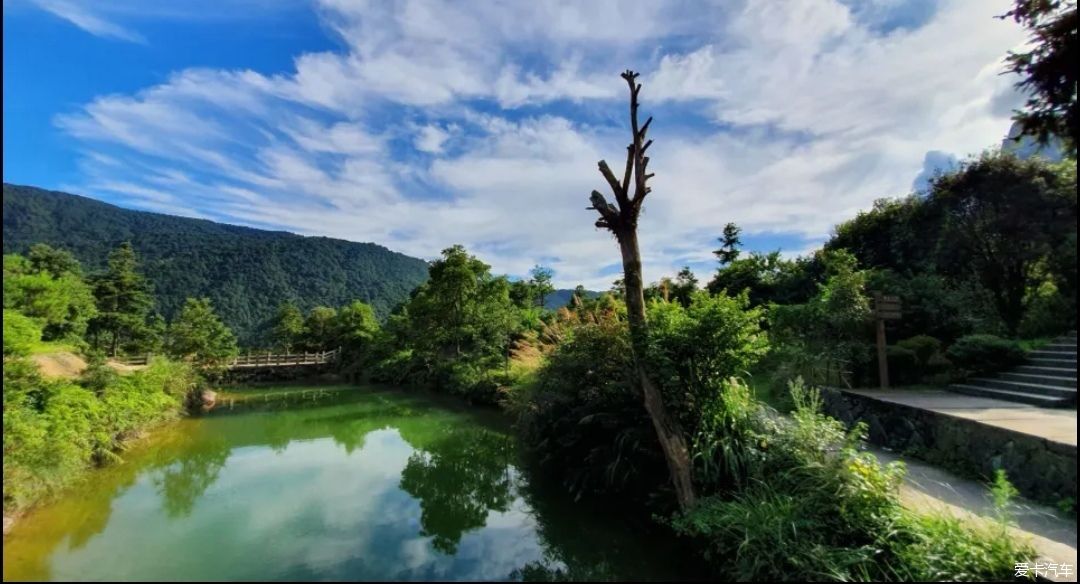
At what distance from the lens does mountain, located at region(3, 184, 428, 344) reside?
43469mm

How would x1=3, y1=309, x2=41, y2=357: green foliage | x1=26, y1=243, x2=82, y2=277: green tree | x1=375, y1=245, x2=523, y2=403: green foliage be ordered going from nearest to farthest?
x1=3, y1=309, x2=41, y2=357: green foliage
x1=26, y1=243, x2=82, y2=277: green tree
x1=375, y1=245, x2=523, y2=403: green foliage

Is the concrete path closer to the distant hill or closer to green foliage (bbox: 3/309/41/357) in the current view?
the distant hill

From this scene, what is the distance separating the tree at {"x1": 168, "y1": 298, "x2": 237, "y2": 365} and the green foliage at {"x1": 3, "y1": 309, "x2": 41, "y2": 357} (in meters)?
14.0

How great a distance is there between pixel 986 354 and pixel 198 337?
68.7 ft

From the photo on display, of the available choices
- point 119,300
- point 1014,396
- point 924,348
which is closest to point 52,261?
point 119,300

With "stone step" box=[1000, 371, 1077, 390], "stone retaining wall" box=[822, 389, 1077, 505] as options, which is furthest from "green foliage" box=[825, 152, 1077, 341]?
"stone retaining wall" box=[822, 389, 1077, 505]

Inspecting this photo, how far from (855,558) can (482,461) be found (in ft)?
18.9

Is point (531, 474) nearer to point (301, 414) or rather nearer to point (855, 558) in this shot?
point (855, 558)

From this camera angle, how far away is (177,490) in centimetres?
619

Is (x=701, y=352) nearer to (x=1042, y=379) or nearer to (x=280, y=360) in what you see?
(x=1042, y=379)

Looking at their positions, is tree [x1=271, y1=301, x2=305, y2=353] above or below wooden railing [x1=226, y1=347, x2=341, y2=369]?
above

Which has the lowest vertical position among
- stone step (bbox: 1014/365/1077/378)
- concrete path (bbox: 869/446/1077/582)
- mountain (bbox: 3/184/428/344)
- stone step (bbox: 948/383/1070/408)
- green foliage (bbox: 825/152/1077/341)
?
concrete path (bbox: 869/446/1077/582)

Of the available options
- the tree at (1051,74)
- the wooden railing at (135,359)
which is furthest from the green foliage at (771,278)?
the wooden railing at (135,359)

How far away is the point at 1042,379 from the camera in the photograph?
18.4ft
